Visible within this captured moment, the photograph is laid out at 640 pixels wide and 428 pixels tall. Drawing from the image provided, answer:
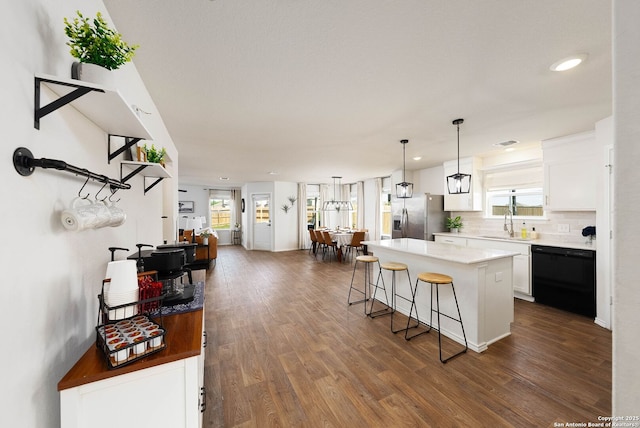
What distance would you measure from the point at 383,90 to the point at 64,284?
2.54 metres

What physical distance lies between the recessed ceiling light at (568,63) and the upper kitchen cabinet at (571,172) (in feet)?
6.84

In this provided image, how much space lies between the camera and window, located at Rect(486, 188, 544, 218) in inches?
168

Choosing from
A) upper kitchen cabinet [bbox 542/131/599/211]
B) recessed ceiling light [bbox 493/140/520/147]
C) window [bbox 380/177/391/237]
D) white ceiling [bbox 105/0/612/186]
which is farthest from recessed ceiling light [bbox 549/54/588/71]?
window [bbox 380/177/391/237]

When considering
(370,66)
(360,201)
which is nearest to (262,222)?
(360,201)

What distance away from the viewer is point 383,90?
2285mm

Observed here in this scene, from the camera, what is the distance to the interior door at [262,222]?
8.91m

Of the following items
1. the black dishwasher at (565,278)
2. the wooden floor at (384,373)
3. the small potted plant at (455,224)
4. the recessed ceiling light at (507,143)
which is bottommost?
the wooden floor at (384,373)

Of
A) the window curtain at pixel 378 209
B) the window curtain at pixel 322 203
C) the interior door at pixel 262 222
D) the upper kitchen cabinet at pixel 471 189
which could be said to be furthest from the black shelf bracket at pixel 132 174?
the window curtain at pixel 322 203

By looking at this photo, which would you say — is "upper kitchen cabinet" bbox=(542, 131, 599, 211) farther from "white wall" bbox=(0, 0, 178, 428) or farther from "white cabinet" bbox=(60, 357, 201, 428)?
"white wall" bbox=(0, 0, 178, 428)

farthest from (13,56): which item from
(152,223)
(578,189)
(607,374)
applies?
(578,189)

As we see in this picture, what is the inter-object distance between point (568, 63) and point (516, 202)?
3.37m

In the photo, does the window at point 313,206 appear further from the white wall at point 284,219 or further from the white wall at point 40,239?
the white wall at point 40,239

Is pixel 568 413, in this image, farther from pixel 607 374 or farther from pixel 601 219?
pixel 601 219

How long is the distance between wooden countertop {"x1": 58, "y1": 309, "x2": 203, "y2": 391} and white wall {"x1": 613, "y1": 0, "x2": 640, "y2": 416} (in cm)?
136
